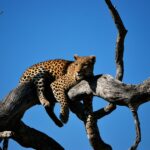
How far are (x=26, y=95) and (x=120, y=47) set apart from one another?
57.0 inches

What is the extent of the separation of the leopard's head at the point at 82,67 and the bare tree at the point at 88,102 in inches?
7.3

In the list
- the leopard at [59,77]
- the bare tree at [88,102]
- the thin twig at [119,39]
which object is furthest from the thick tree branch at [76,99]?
the thin twig at [119,39]

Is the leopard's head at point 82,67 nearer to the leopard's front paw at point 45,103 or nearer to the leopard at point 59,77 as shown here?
the leopard at point 59,77

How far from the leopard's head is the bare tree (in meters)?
0.19

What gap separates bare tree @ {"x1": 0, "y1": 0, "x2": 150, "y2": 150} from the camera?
5.68 metres

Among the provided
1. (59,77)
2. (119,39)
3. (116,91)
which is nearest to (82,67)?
(59,77)

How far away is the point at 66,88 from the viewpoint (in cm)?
670

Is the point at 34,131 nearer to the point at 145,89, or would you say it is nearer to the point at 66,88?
the point at 66,88

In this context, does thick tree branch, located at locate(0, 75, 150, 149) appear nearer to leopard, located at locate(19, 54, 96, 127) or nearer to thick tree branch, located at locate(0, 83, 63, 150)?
thick tree branch, located at locate(0, 83, 63, 150)

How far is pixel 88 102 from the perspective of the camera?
666 cm

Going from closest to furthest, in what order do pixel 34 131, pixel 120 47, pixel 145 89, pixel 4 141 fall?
pixel 145 89 < pixel 4 141 < pixel 120 47 < pixel 34 131

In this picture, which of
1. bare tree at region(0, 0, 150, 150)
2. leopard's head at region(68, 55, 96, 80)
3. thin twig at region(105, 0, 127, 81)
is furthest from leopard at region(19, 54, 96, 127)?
thin twig at region(105, 0, 127, 81)

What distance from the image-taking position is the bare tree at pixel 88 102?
5676 millimetres

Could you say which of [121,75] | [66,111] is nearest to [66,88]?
[66,111]
